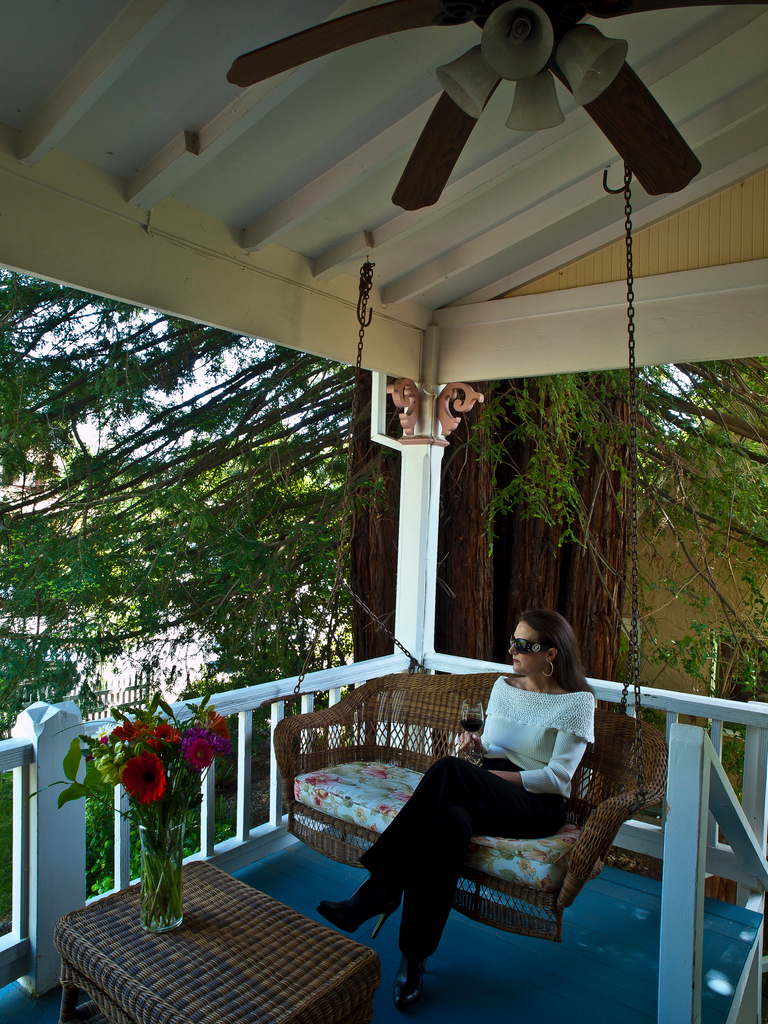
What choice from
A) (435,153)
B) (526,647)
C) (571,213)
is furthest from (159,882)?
(571,213)

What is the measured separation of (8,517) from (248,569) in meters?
1.83

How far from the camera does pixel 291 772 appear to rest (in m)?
2.71

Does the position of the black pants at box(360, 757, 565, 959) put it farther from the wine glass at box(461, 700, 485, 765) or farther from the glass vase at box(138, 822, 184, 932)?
the glass vase at box(138, 822, 184, 932)

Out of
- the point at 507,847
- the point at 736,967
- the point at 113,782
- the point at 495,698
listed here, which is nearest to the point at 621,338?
the point at 495,698

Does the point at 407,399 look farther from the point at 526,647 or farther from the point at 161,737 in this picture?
the point at 161,737

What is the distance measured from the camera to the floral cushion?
6.77 ft

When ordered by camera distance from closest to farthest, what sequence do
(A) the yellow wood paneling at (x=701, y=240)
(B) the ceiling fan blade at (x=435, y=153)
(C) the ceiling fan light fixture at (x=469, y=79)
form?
1. (C) the ceiling fan light fixture at (x=469, y=79)
2. (B) the ceiling fan blade at (x=435, y=153)
3. (A) the yellow wood paneling at (x=701, y=240)

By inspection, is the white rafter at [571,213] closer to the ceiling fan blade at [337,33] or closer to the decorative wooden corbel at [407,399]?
the decorative wooden corbel at [407,399]

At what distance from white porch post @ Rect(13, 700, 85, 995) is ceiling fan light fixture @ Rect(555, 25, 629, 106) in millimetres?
2142

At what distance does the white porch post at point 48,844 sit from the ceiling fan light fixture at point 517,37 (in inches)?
81.6

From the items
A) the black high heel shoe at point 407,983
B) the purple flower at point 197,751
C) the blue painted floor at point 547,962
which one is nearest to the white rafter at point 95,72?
the purple flower at point 197,751

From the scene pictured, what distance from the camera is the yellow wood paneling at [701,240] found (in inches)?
117

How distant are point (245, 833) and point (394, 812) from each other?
0.87 metres

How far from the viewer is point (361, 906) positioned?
2189mm
